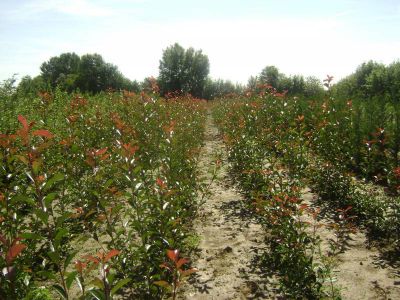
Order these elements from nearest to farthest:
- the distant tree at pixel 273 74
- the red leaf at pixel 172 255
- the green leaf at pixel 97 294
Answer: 1. the green leaf at pixel 97 294
2. the red leaf at pixel 172 255
3. the distant tree at pixel 273 74

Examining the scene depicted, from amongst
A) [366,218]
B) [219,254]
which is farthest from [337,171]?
[219,254]

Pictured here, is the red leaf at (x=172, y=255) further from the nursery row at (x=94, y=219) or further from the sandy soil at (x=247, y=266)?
the sandy soil at (x=247, y=266)

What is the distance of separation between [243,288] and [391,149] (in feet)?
15.3

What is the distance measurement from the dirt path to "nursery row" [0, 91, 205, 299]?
0.83 ft

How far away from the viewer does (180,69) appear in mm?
43406

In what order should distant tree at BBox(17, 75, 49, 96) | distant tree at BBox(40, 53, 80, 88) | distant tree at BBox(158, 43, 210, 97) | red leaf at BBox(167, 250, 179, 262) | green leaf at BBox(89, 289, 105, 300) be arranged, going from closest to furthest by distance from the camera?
green leaf at BBox(89, 289, 105, 300) → red leaf at BBox(167, 250, 179, 262) → distant tree at BBox(17, 75, 49, 96) → distant tree at BBox(158, 43, 210, 97) → distant tree at BBox(40, 53, 80, 88)

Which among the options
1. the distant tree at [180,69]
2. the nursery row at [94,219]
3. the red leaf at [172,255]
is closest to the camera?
the red leaf at [172,255]

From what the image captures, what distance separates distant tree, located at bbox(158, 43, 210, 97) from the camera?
43.2 meters

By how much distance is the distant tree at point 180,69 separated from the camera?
4322 cm

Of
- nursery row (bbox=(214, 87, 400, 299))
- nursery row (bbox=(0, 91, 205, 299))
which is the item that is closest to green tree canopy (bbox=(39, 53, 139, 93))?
nursery row (bbox=(214, 87, 400, 299))

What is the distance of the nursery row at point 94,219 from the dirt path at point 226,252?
0.83 feet

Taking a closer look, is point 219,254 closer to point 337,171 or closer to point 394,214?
point 394,214

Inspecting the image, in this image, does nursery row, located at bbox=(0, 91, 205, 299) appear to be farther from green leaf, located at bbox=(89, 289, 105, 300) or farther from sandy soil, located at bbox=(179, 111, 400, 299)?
sandy soil, located at bbox=(179, 111, 400, 299)

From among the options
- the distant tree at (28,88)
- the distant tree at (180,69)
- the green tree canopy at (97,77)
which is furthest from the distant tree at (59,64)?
the distant tree at (28,88)
